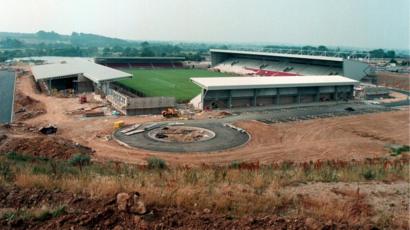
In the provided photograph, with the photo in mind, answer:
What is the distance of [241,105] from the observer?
4084 centimetres

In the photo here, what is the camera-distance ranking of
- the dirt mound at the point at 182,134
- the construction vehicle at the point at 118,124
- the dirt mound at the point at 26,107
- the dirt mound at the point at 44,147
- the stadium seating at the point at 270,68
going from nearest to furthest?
1. the dirt mound at the point at 44,147
2. the dirt mound at the point at 182,134
3. the construction vehicle at the point at 118,124
4. the dirt mound at the point at 26,107
5. the stadium seating at the point at 270,68

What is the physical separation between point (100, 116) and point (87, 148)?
10.7 m

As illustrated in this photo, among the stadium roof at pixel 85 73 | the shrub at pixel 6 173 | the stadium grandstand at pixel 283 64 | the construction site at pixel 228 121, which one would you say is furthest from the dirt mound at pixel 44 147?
the stadium grandstand at pixel 283 64

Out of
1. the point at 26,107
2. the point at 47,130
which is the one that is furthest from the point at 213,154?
the point at 26,107

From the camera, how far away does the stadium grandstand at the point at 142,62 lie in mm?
85812

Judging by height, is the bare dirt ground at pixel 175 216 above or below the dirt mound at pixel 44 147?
above

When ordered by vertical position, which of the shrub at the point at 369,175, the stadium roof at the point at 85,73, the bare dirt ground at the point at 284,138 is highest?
the stadium roof at the point at 85,73

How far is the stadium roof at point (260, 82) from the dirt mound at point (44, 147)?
55.1 ft

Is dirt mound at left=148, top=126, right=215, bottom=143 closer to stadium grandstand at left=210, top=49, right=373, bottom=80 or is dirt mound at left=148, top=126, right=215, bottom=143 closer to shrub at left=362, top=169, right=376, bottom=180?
shrub at left=362, top=169, right=376, bottom=180

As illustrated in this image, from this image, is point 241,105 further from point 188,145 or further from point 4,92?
point 4,92

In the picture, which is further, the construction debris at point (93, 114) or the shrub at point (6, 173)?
the construction debris at point (93, 114)

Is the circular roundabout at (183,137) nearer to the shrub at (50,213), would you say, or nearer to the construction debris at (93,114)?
the construction debris at (93,114)

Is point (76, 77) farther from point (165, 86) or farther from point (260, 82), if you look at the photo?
point (260, 82)

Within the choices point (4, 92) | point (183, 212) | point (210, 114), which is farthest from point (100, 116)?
point (183, 212)
